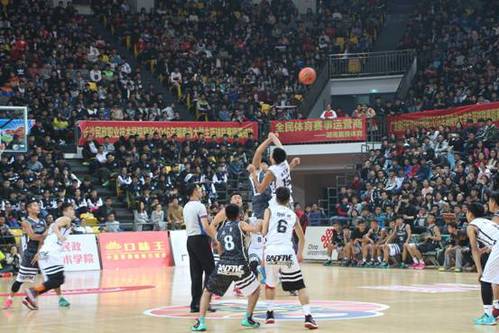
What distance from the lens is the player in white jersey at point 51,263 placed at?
52.5ft

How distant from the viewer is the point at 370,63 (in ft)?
139

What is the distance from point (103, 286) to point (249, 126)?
1741 centimetres

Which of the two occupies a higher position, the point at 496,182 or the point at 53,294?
the point at 496,182

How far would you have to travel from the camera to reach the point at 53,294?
19375 millimetres

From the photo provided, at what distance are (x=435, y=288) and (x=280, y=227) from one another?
7.74 m

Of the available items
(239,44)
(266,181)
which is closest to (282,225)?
(266,181)

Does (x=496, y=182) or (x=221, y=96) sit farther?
(x=221, y=96)

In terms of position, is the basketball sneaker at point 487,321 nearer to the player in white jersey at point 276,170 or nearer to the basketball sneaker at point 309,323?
the basketball sneaker at point 309,323

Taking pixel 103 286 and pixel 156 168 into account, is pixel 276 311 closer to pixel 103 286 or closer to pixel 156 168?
pixel 103 286

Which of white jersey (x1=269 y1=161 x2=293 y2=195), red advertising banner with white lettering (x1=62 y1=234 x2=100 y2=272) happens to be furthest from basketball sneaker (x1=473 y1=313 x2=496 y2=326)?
red advertising banner with white lettering (x1=62 y1=234 x2=100 y2=272)

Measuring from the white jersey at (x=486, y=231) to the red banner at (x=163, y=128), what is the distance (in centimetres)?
2360

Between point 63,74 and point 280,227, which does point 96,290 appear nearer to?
point 280,227

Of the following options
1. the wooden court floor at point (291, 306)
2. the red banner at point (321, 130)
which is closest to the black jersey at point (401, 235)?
the wooden court floor at point (291, 306)

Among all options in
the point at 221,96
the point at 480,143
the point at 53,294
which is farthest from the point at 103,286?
the point at 221,96
